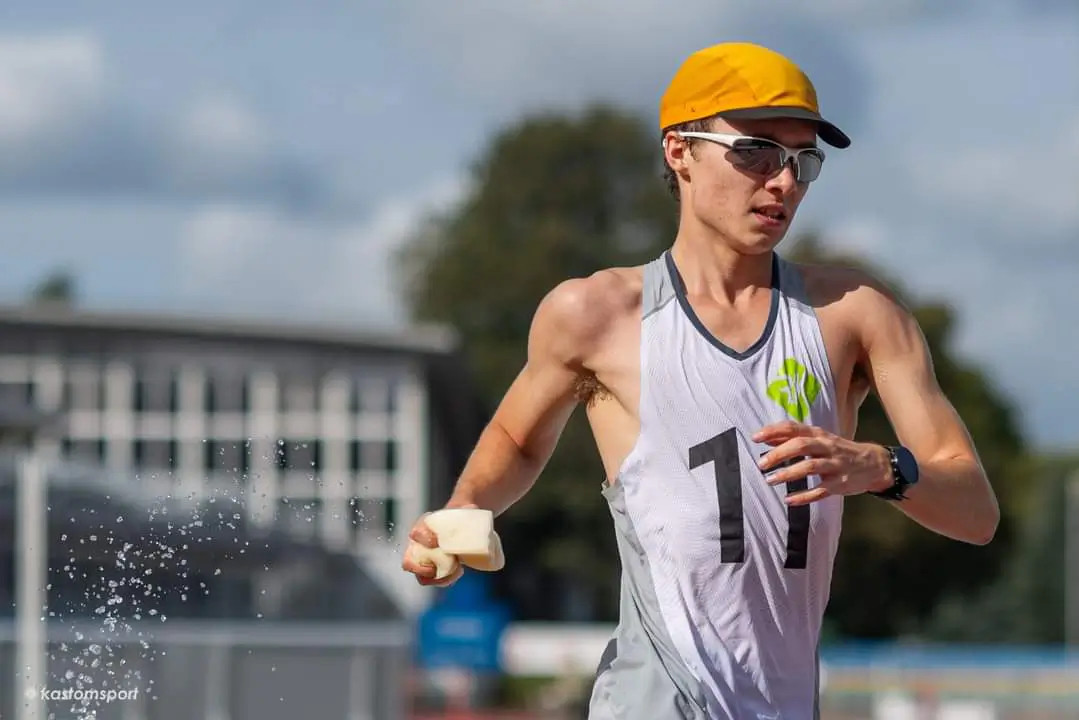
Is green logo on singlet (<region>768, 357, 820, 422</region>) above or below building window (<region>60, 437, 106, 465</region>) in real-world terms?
below

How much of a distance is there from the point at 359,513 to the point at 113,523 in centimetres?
269

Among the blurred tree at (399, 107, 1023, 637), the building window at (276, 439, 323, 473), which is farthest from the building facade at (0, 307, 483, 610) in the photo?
the building window at (276, 439, 323, 473)

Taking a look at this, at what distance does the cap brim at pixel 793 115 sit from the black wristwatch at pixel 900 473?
0.77 m

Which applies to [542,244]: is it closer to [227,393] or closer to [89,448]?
[227,393]

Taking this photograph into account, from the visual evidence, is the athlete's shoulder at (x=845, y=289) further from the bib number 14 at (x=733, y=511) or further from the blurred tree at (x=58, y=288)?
the blurred tree at (x=58, y=288)

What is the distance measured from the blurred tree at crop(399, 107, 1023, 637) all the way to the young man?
2318 inches

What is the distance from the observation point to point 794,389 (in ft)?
15.3

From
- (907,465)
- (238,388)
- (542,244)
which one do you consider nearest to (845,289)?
(907,465)

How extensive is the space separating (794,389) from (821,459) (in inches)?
22.4

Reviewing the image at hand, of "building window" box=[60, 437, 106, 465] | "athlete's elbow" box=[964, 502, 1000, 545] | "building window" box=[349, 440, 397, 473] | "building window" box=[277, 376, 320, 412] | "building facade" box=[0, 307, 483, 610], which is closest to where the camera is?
"athlete's elbow" box=[964, 502, 1000, 545]

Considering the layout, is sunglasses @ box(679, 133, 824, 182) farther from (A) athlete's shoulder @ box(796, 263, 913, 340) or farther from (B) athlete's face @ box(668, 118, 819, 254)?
(A) athlete's shoulder @ box(796, 263, 913, 340)

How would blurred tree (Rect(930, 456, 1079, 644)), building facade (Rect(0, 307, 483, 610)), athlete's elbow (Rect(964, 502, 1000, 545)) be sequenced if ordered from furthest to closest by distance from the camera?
blurred tree (Rect(930, 456, 1079, 644))
building facade (Rect(0, 307, 483, 610))
athlete's elbow (Rect(964, 502, 1000, 545))

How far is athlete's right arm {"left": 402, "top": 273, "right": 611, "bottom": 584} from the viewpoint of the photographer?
16.0 feet

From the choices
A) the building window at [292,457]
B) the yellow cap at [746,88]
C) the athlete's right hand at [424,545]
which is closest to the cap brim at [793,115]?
the yellow cap at [746,88]
